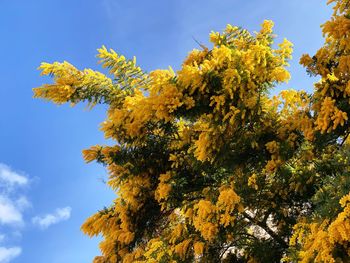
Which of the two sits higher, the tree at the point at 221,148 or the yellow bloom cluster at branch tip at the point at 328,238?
the tree at the point at 221,148

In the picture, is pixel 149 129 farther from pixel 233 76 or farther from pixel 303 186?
pixel 303 186

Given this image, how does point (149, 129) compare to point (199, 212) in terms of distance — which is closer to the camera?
point (199, 212)

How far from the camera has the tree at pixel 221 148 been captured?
8375 millimetres

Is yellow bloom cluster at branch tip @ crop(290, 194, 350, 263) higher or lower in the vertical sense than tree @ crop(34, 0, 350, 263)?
lower

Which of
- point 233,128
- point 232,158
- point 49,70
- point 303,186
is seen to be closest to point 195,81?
point 233,128

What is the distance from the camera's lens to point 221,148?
10023 mm

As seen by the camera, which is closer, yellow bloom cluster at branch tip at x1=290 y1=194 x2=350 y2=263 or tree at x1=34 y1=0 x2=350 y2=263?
yellow bloom cluster at branch tip at x1=290 y1=194 x2=350 y2=263

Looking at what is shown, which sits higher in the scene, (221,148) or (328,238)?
(221,148)

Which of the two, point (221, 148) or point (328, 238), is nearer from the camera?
point (328, 238)

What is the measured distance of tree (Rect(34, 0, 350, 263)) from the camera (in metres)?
8.38

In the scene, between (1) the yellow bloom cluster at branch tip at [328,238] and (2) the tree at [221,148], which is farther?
(2) the tree at [221,148]

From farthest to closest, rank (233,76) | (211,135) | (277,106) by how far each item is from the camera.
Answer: (277,106) < (211,135) < (233,76)

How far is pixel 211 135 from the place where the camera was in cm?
988

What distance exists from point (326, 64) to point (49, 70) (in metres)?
6.98
